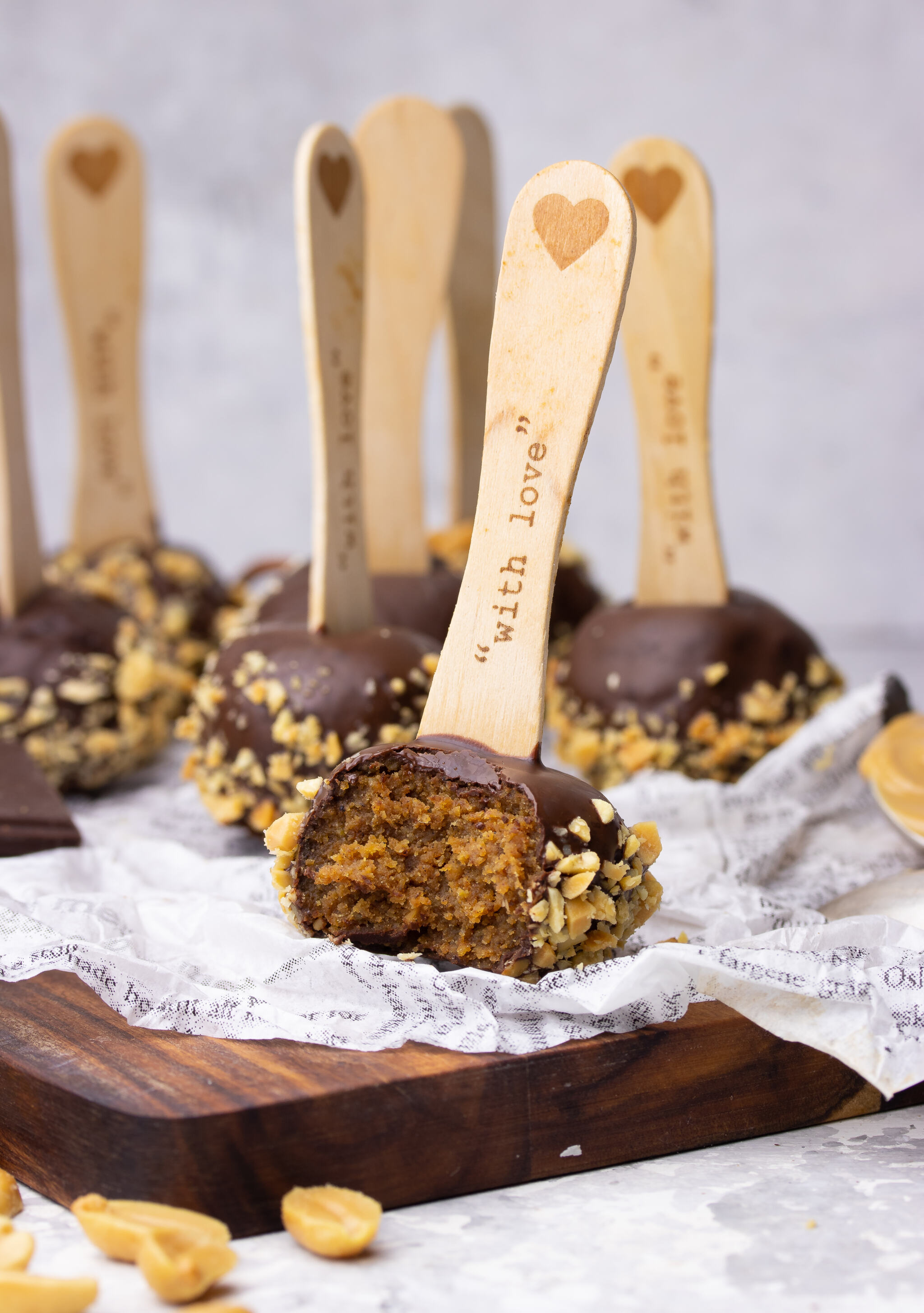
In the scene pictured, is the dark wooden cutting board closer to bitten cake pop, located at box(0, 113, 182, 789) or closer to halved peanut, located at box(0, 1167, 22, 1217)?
halved peanut, located at box(0, 1167, 22, 1217)

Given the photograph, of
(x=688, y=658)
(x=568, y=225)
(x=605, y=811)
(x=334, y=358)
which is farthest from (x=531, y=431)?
(x=688, y=658)

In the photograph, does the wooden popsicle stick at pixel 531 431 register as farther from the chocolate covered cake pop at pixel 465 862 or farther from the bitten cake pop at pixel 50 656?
the bitten cake pop at pixel 50 656

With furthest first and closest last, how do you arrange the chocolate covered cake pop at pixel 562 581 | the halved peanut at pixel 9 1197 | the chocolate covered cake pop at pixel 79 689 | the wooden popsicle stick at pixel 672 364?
the chocolate covered cake pop at pixel 562 581
the chocolate covered cake pop at pixel 79 689
the wooden popsicle stick at pixel 672 364
the halved peanut at pixel 9 1197

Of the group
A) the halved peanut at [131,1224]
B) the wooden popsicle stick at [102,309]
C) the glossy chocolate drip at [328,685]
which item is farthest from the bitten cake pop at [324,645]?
the wooden popsicle stick at [102,309]

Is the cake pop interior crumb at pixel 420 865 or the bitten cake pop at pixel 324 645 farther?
the bitten cake pop at pixel 324 645

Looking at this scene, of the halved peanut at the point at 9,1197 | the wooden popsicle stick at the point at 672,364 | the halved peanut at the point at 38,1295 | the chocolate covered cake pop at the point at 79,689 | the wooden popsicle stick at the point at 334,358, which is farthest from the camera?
the chocolate covered cake pop at the point at 79,689

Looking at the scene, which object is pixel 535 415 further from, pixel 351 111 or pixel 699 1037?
pixel 351 111
